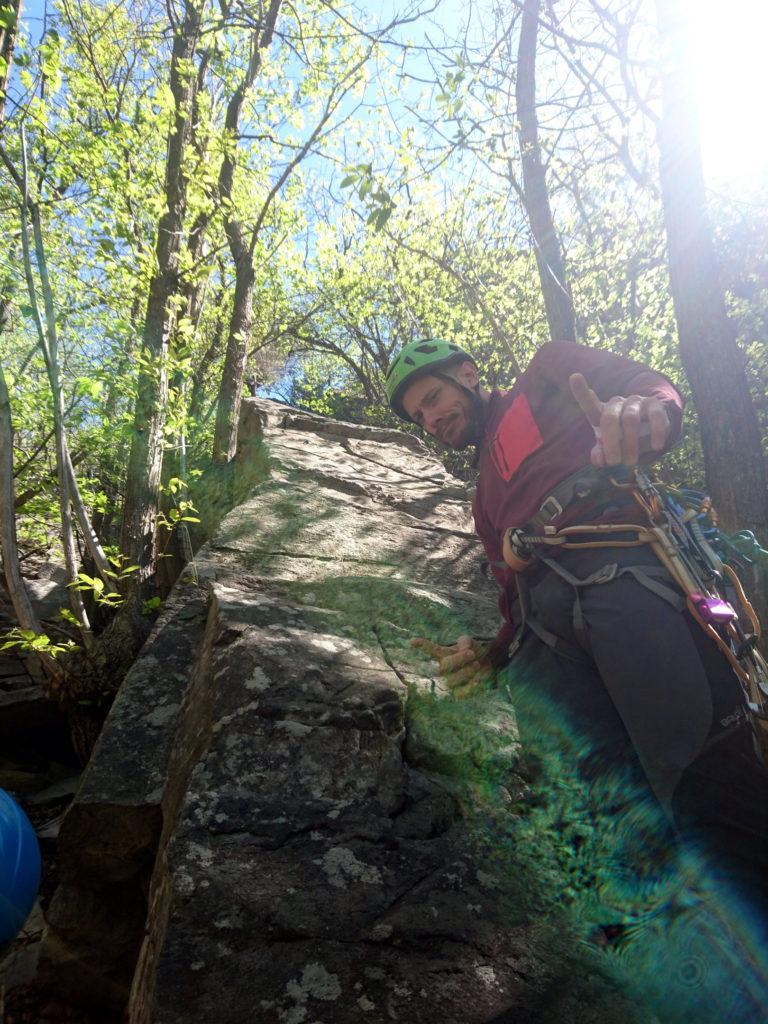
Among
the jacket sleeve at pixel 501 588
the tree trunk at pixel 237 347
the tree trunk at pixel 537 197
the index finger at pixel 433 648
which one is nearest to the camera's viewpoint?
the jacket sleeve at pixel 501 588

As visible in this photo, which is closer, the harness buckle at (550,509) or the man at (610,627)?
the man at (610,627)

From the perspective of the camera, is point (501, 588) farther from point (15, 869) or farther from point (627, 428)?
point (15, 869)

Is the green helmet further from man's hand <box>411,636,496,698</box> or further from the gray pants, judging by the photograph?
the gray pants

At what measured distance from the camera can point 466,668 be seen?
2.57 metres

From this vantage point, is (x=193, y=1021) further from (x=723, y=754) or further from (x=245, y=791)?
(x=723, y=754)

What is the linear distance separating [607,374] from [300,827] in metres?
1.85

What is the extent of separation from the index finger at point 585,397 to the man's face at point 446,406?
2.72ft

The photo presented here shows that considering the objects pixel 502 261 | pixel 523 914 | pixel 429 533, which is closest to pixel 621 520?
pixel 523 914

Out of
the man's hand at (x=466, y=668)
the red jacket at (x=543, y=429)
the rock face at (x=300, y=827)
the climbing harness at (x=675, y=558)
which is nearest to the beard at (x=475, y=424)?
the red jacket at (x=543, y=429)

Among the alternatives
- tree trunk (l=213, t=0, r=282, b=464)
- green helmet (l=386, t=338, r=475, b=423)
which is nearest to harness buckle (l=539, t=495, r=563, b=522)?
green helmet (l=386, t=338, r=475, b=423)

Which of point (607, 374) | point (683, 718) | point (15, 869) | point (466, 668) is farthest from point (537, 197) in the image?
point (15, 869)

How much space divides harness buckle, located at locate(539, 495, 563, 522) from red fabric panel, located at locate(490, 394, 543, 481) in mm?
275

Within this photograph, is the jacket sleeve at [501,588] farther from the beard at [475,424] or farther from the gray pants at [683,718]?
the gray pants at [683,718]

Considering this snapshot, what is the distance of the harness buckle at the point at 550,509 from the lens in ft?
6.40
